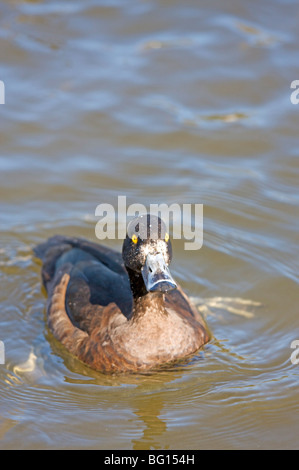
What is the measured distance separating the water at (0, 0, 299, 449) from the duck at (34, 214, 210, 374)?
16 cm

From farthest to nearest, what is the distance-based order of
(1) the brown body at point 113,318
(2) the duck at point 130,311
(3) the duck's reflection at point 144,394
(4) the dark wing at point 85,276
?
(4) the dark wing at point 85,276, (1) the brown body at point 113,318, (2) the duck at point 130,311, (3) the duck's reflection at point 144,394

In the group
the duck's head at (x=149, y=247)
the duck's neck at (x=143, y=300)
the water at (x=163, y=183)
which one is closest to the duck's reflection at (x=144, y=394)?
the water at (x=163, y=183)

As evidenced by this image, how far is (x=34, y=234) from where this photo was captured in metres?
8.88

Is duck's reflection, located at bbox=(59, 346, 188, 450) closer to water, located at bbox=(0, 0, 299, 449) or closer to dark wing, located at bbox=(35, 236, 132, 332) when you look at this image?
water, located at bbox=(0, 0, 299, 449)

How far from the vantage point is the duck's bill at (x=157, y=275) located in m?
5.91

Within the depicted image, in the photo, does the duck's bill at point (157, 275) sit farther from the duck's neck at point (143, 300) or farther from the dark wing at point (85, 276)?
the dark wing at point (85, 276)

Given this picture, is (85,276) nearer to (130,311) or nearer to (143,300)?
(130,311)

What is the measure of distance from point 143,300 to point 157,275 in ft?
2.14

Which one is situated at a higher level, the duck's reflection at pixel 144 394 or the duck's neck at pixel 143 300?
the duck's neck at pixel 143 300

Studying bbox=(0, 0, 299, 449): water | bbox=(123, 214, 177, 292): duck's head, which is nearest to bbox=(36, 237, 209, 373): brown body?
bbox=(0, 0, 299, 449): water

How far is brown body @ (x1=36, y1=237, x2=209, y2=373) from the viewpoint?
21.6 feet

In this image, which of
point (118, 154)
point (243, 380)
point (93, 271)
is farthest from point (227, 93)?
point (243, 380)

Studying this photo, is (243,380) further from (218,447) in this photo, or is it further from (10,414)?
(10,414)
